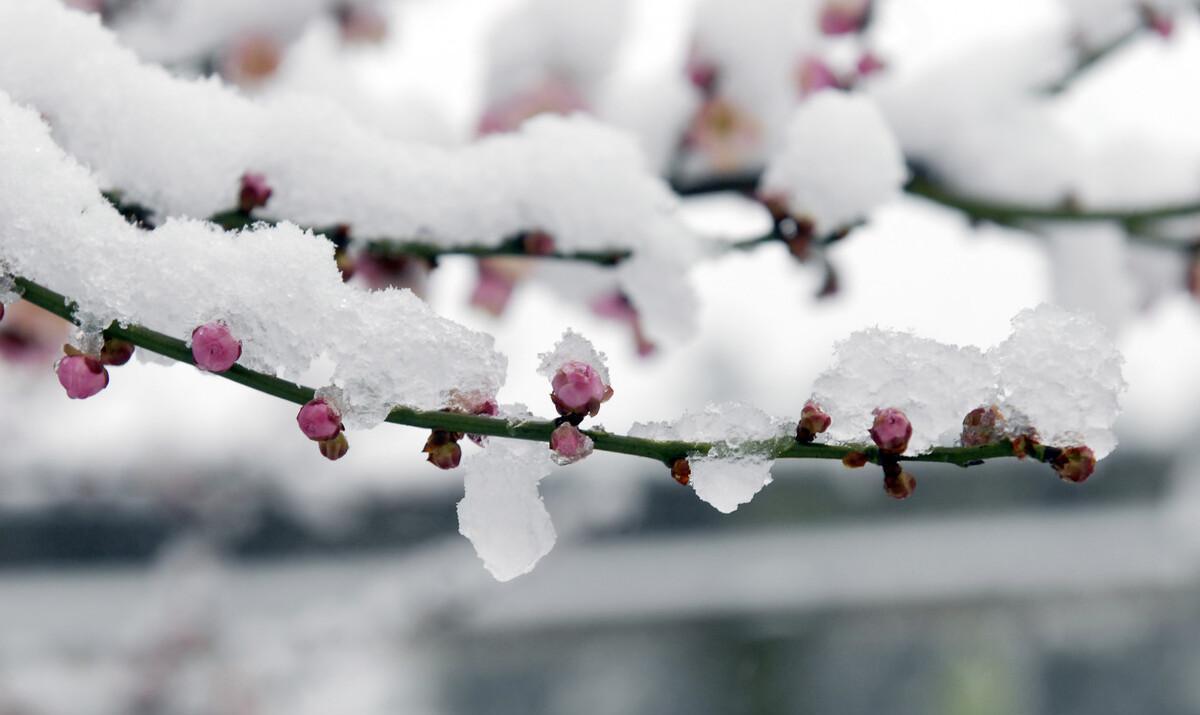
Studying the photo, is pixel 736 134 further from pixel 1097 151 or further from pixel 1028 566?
pixel 1028 566

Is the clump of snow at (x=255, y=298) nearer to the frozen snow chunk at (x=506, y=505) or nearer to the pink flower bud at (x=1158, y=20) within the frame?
the frozen snow chunk at (x=506, y=505)

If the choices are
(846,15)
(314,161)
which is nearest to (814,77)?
(846,15)

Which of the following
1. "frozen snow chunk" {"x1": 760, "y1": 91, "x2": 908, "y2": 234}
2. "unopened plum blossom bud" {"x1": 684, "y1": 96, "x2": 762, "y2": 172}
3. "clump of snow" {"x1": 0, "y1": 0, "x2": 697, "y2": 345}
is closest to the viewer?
"clump of snow" {"x1": 0, "y1": 0, "x2": 697, "y2": 345}

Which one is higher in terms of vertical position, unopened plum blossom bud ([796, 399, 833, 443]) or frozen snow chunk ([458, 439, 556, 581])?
frozen snow chunk ([458, 439, 556, 581])

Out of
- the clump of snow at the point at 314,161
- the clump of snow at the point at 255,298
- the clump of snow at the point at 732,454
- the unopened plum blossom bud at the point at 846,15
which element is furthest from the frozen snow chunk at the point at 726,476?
the unopened plum blossom bud at the point at 846,15

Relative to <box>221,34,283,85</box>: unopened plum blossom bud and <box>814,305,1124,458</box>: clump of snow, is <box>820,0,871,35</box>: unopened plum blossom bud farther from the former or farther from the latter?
<box>814,305,1124,458</box>: clump of snow

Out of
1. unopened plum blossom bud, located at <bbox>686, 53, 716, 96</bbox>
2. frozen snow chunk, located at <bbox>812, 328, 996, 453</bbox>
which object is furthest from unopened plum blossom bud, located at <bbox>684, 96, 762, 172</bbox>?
frozen snow chunk, located at <bbox>812, 328, 996, 453</bbox>

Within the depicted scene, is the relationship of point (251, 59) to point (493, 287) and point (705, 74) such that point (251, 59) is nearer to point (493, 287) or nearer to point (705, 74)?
point (493, 287)

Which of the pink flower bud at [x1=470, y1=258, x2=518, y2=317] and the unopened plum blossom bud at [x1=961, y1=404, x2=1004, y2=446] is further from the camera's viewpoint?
the pink flower bud at [x1=470, y1=258, x2=518, y2=317]
